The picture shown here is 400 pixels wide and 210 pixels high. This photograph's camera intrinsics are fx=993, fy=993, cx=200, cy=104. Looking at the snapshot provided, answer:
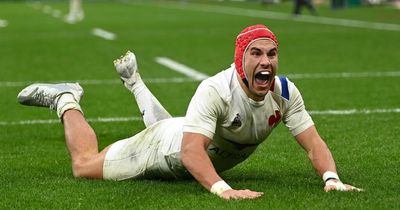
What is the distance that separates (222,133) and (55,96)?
1745 mm

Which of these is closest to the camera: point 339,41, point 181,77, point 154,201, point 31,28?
point 154,201

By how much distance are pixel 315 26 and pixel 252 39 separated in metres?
22.2

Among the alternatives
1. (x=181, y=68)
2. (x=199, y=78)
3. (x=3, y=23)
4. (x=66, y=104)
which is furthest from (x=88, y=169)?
(x=3, y=23)

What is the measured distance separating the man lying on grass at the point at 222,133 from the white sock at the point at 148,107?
0.48 m

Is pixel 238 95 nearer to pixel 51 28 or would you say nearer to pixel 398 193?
pixel 398 193

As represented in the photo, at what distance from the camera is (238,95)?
19.8 feet

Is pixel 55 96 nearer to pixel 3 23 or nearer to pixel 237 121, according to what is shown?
pixel 237 121

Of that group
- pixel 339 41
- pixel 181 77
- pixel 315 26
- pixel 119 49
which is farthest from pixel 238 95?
pixel 315 26

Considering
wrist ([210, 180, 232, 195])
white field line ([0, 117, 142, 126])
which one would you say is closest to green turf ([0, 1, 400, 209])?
wrist ([210, 180, 232, 195])

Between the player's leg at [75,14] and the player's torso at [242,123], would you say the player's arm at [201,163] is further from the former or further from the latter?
the player's leg at [75,14]

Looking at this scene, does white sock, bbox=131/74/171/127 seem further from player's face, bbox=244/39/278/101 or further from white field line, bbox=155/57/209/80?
white field line, bbox=155/57/209/80

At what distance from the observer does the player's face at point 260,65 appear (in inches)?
230

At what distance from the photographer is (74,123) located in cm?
714

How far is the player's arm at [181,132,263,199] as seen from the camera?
5.79m
